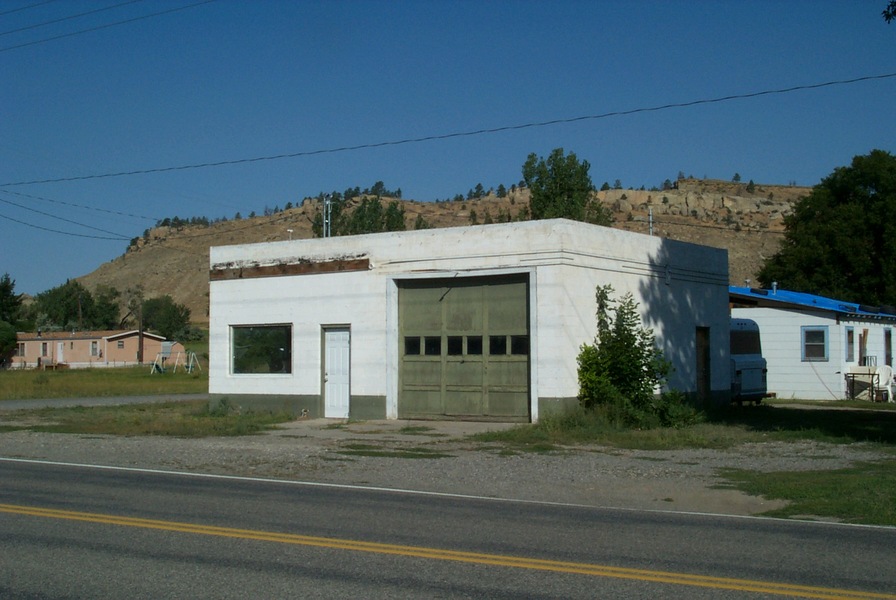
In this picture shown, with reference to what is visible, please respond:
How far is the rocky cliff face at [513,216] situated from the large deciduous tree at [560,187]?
163 ft

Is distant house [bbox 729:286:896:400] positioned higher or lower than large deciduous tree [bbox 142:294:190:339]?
lower

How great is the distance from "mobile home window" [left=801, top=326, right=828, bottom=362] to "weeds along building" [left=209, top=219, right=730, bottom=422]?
7.49 metres

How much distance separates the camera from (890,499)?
12094 mm

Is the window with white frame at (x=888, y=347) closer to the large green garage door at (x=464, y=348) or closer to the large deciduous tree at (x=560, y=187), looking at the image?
the large deciduous tree at (x=560, y=187)

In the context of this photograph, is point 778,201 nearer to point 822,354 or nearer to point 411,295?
point 822,354

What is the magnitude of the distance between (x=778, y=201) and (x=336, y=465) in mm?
115591

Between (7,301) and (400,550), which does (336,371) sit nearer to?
(400,550)

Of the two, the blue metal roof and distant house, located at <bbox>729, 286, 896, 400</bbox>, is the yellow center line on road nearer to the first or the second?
the blue metal roof

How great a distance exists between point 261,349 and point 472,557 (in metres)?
19.2

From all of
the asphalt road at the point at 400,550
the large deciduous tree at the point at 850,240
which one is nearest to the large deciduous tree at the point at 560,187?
the large deciduous tree at the point at 850,240

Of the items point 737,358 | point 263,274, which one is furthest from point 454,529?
point 737,358

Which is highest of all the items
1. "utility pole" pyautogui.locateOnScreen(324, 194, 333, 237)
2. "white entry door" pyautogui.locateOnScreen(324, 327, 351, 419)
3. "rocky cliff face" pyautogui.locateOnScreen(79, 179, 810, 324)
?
"rocky cliff face" pyautogui.locateOnScreen(79, 179, 810, 324)

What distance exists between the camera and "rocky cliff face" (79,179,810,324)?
4016 inches

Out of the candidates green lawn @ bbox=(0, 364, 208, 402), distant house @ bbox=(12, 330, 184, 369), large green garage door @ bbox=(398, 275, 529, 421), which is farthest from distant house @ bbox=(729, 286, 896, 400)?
distant house @ bbox=(12, 330, 184, 369)
